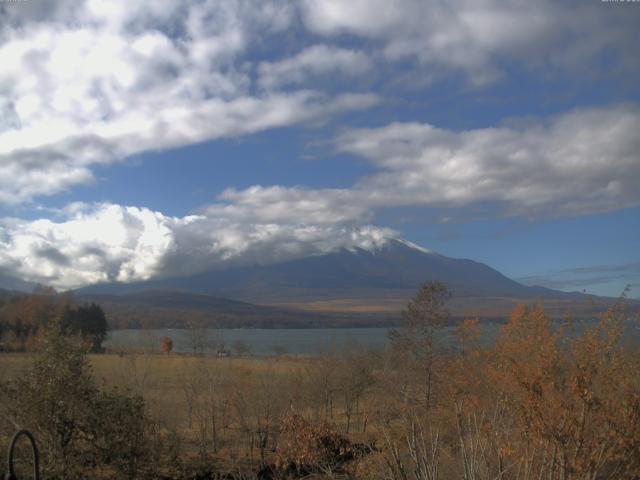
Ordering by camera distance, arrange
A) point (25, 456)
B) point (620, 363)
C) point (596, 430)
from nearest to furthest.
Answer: point (596, 430)
point (620, 363)
point (25, 456)

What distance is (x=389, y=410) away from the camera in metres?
29.1

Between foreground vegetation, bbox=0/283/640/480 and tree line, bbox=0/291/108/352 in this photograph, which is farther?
tree line, bbox=0/291/108/352

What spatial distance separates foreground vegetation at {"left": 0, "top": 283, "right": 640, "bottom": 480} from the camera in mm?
9109

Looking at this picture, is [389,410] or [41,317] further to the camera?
[41,317]

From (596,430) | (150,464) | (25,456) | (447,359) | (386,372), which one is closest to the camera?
(596,430)

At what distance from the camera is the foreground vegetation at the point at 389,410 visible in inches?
359

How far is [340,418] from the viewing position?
1464 inches

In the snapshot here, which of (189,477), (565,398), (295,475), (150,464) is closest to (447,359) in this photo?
(295,475)

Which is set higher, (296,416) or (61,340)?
(61,340)

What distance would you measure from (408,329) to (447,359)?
2433 mm

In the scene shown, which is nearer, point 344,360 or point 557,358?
point 557,358

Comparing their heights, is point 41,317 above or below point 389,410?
above

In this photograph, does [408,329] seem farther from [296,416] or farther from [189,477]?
[189,477]

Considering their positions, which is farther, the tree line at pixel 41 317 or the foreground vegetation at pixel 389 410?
the tree line at pixel 41 317
